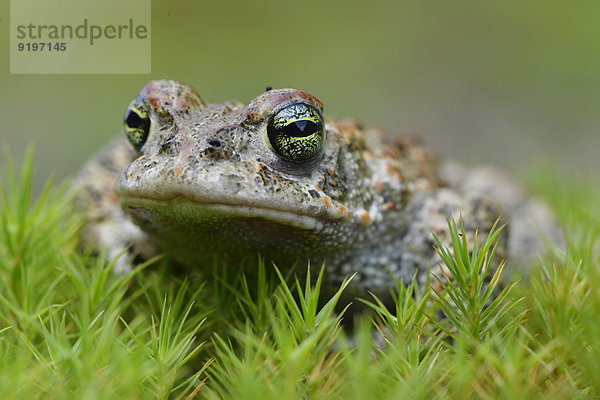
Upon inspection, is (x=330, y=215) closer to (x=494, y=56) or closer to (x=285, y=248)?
(x=285, y=248)
